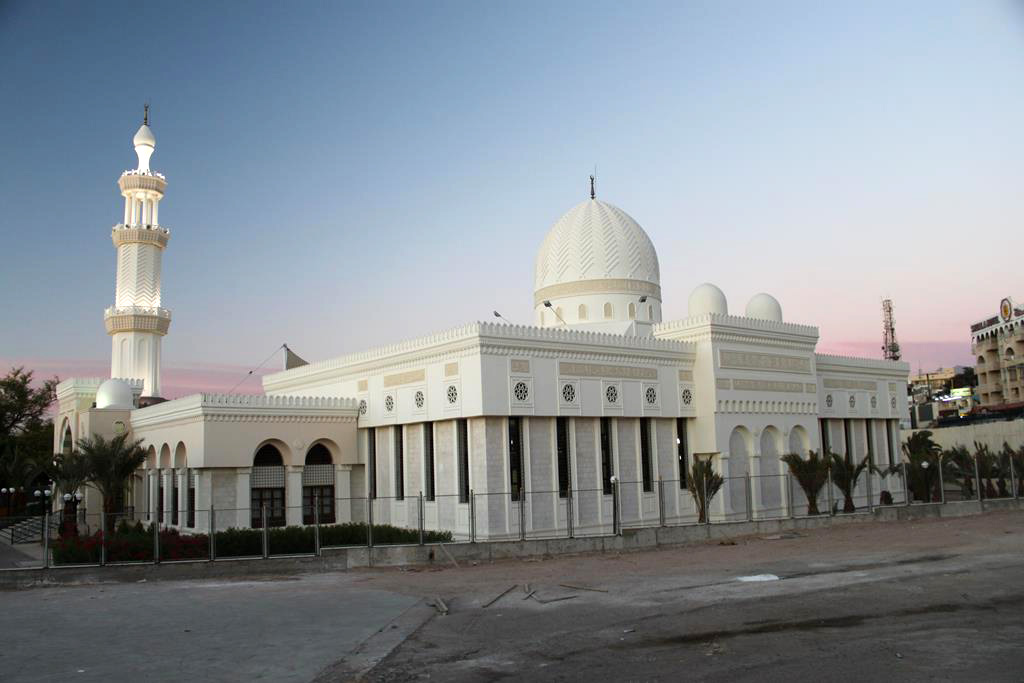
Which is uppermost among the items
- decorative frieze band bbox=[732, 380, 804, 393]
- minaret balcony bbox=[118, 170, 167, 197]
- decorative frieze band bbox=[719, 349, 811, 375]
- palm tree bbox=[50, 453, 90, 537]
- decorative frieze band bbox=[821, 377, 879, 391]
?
minaret balcony bbox=[118, 170, 167, 197]

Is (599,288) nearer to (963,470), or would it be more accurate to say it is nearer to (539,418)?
(539,418)

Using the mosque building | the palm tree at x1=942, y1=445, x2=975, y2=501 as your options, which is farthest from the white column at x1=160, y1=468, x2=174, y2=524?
the palm tree at x1=942, y1=445, x2=975, y2=501

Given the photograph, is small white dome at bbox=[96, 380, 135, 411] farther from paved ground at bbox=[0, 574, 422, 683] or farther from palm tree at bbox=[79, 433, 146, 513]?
paved ground at bbox=[0, 574, 422, 683]

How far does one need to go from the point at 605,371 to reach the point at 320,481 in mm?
9803

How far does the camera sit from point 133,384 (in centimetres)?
3591

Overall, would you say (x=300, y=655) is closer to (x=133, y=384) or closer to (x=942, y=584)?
(x=942, y=584)

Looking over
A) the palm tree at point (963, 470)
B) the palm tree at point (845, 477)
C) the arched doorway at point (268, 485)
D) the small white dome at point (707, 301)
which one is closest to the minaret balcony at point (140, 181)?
the arched doorway at point (268, 485)

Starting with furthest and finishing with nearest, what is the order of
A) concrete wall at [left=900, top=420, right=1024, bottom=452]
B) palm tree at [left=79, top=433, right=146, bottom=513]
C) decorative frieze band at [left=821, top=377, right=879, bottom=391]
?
concrete wall at [left=900, top=420, right=1024, bottom=452] → decorative frieze band at [left=821, top=377, right=879, bottom=391] → palm tree at [left=79, top=433, right=146, bottom=513]

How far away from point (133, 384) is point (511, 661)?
3101 cm

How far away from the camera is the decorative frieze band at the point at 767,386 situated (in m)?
28.5

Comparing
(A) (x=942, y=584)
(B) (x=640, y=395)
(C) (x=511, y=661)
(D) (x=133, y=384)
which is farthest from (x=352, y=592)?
(D) (x=133, y=384)

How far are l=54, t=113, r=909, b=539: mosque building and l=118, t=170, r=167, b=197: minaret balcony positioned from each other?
8.85 m

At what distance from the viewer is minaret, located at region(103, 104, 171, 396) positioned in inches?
1446

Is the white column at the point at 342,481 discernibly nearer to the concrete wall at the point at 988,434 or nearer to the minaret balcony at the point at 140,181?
the minaret balcony at the point at 140,181
